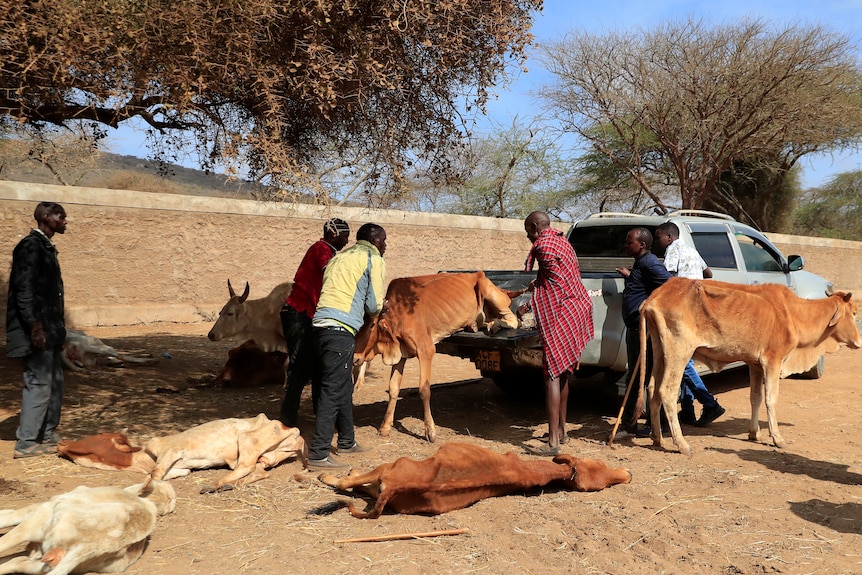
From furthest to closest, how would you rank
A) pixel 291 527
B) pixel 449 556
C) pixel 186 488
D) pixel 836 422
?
pixel 836 422 < pixel 186 488 < pixel 291 527 < pixel 449 556

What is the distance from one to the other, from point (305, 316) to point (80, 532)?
3.19m

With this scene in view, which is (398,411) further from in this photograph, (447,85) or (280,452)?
(447,85)

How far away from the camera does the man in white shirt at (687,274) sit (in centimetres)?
648

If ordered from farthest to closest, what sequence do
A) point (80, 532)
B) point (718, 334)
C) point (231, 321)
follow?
1. point (231, 321)
2. point (718, 334)
3. point (80, 532)

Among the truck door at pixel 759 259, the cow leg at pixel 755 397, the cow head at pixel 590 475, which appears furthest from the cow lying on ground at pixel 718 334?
the truck door at pixel 759 259

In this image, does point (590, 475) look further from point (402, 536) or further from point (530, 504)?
point (402, 536)

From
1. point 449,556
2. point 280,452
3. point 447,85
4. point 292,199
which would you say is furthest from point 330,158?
point 449,556

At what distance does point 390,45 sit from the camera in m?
5.64

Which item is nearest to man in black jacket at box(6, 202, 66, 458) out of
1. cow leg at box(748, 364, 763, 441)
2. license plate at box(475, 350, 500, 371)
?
license plate at box(475, 350, 500, 371)

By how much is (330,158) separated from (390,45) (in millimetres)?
1884

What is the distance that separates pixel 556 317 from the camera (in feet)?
19.0

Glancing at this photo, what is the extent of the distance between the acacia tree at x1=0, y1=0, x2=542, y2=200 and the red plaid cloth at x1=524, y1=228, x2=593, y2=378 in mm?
1480

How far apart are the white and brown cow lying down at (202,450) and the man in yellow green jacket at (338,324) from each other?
0.31m

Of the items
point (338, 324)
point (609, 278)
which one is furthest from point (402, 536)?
point (609, 278)
